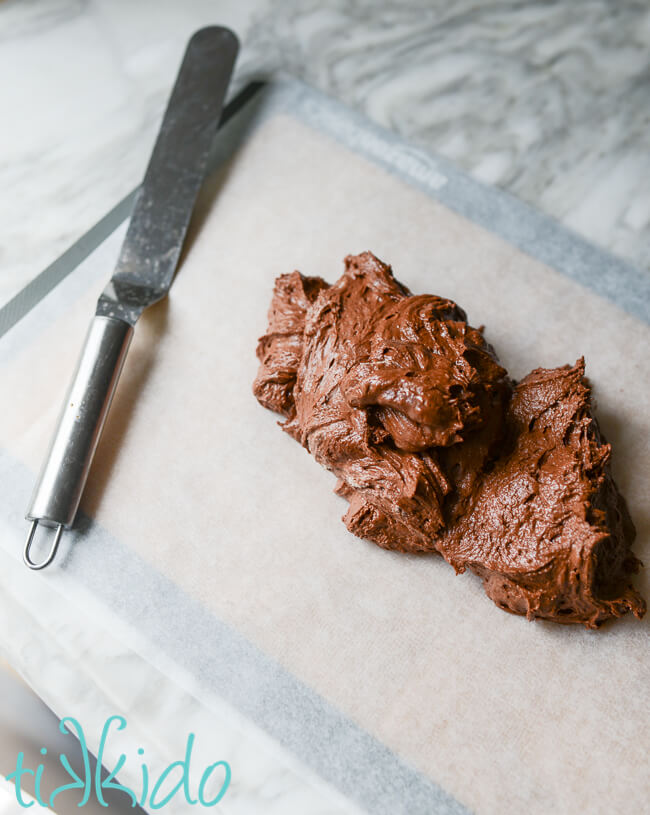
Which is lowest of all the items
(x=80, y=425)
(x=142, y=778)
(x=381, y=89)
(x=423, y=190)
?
(x=142, y=778)

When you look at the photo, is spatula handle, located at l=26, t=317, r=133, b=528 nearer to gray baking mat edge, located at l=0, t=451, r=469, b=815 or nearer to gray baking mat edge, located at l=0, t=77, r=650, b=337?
gray baking mat edge, located at l=0, t=451, r=469, b=815

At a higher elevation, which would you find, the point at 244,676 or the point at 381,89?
the point at 381,89

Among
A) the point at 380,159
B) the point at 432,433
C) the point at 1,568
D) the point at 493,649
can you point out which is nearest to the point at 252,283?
the point at 380,159

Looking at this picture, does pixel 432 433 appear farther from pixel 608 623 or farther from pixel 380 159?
pixel 380 159

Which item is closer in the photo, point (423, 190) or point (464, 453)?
point (464, 453)

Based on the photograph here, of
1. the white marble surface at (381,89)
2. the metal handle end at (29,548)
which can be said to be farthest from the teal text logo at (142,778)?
the white marble surface at (381,89)

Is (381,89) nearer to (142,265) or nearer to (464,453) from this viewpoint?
(142,265)

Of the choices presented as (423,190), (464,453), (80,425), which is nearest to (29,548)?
(80,425)
